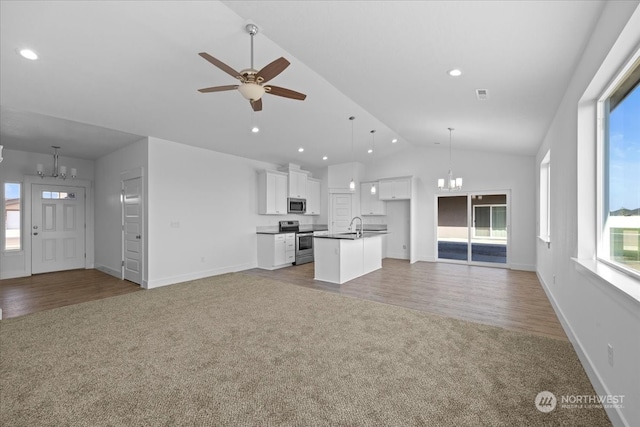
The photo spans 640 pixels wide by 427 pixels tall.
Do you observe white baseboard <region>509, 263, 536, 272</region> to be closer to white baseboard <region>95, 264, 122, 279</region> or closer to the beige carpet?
the beige carpet

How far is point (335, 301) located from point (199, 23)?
3.66m

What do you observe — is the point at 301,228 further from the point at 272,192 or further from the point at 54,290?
the point at 54,290

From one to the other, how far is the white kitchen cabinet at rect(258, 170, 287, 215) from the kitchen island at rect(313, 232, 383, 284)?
193 cm

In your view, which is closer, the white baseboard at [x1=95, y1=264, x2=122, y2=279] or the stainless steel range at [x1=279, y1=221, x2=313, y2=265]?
the white baseboard at [x1=95, y1=264, x2=122, y2=279]

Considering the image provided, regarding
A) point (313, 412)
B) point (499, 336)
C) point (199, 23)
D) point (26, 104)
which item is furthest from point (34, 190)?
point (499, 336)

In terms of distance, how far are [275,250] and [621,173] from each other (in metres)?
5.85

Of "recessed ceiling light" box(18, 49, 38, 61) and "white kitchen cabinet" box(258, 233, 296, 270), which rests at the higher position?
"recessed ceiling light" box(18, 49, 38, 61)

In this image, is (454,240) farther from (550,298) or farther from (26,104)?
(26,104)

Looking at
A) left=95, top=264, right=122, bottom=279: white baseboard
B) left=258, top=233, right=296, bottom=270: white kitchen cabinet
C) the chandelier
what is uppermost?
the chandelier

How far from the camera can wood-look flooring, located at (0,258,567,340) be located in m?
3.58

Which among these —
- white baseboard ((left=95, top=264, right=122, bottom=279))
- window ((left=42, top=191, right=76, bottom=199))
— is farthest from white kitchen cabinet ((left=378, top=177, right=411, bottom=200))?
window ((left=42, top=191, right=76, bottom=199))

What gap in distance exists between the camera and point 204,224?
5.89 meters

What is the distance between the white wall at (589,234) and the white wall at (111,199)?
6036 mm

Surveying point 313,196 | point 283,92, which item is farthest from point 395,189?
point 283,92
